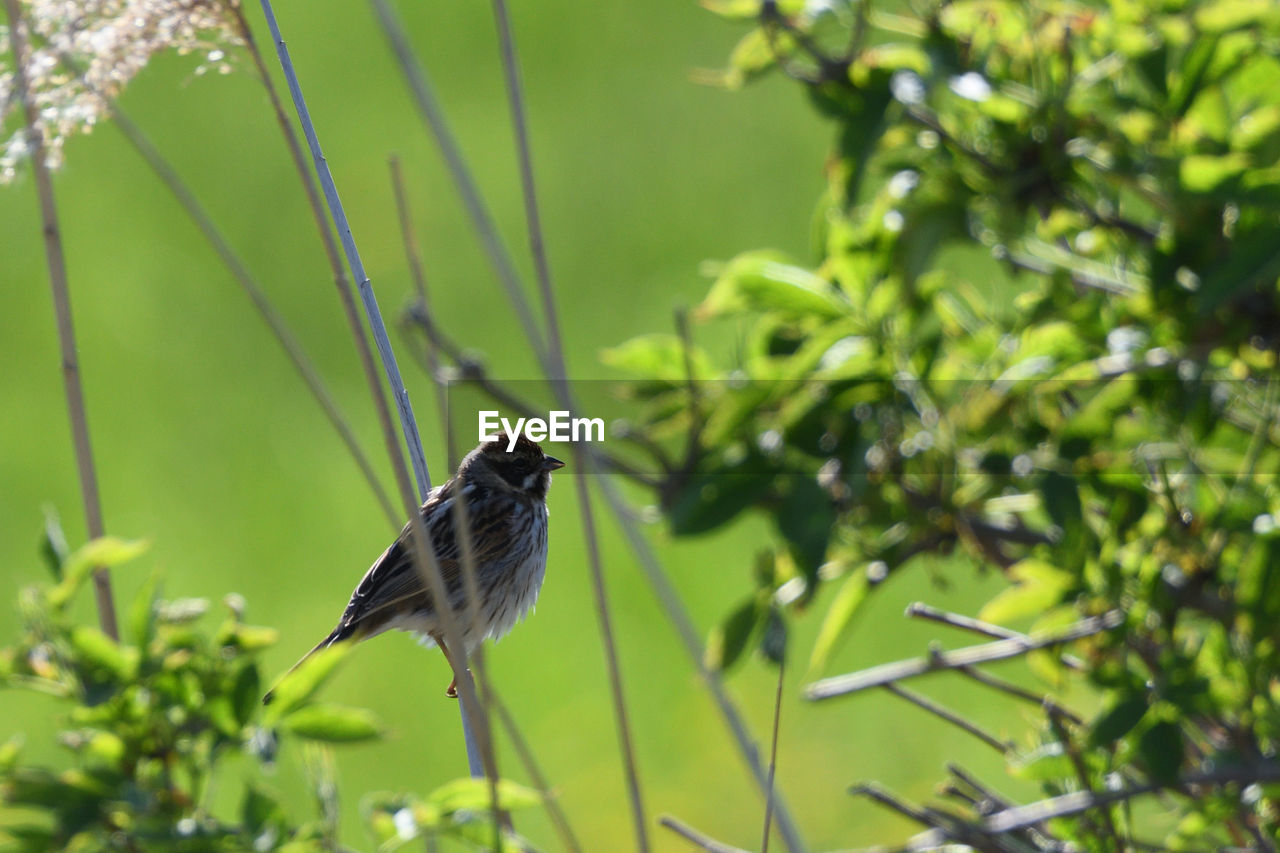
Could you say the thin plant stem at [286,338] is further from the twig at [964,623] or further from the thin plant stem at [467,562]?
the twig at [964,623]

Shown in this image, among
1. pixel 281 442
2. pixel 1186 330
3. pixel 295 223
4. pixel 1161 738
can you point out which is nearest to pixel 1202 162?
pixel 1186 330

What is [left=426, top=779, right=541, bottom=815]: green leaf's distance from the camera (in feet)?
3.35

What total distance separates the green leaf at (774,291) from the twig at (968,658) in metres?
0.58

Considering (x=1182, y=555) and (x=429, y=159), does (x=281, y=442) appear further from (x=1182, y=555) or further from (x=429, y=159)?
(x=429, y=159)

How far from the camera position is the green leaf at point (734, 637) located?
2104 mm

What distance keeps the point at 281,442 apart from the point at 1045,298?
226 cm

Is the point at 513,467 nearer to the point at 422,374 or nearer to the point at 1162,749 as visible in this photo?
the point at 1162,749

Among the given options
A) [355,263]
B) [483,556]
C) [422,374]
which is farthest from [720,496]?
[422,374]

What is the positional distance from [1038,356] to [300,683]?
50.5 inches

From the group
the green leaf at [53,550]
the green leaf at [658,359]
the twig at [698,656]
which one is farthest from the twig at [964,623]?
the green leaf at [53,550]

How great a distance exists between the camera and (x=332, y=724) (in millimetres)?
1168

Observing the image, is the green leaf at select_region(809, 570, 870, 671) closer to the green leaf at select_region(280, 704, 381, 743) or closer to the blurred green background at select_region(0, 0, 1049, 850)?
the green leaf at select_region(280, 704, 381, 743)

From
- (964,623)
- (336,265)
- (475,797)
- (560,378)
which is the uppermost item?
(336,265)

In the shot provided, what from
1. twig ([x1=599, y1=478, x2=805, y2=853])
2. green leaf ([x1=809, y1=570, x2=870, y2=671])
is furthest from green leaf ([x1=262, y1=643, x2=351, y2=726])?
green leaf ([x1=809, y1=570, x2=870, y2=671])
